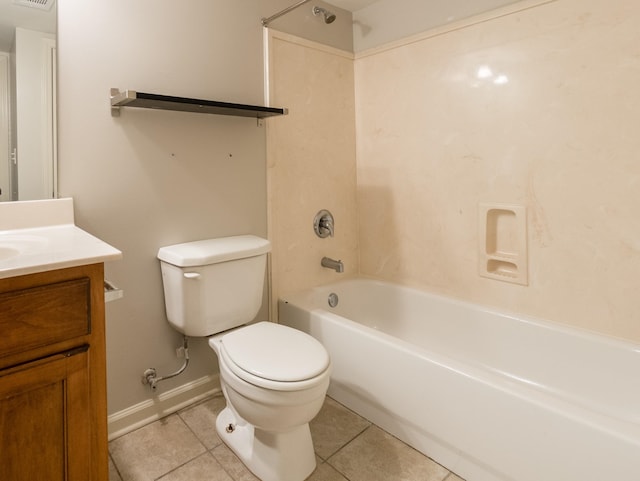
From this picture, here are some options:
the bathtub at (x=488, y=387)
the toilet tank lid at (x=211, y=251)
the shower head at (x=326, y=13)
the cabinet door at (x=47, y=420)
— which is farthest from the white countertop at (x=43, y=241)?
the shower head at (x=326, y=13)

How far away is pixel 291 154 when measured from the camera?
7.06 feet

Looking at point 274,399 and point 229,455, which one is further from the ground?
point 274,399

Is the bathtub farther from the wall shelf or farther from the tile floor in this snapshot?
the wall shelf

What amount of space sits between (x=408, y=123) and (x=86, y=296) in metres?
1.82

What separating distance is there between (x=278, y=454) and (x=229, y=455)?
278 millimetres

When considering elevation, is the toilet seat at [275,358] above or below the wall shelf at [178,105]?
below

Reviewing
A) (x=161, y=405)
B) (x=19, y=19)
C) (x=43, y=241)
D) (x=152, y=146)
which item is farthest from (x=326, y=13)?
(x=161, y=405)

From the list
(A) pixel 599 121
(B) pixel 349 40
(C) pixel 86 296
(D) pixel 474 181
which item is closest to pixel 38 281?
(C) pixel 86 296

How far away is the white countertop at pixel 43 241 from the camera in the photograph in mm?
877

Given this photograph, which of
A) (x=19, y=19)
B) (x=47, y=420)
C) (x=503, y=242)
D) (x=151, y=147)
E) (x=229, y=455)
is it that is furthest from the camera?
(x=503, y=242)

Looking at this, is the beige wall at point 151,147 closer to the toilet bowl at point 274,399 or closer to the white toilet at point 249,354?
the white toilet at point 249,354

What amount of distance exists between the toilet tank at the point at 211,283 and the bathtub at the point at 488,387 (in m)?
0.38

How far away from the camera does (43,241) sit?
3.87ft

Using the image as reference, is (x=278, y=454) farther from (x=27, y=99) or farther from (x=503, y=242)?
(x=27, y=99)
